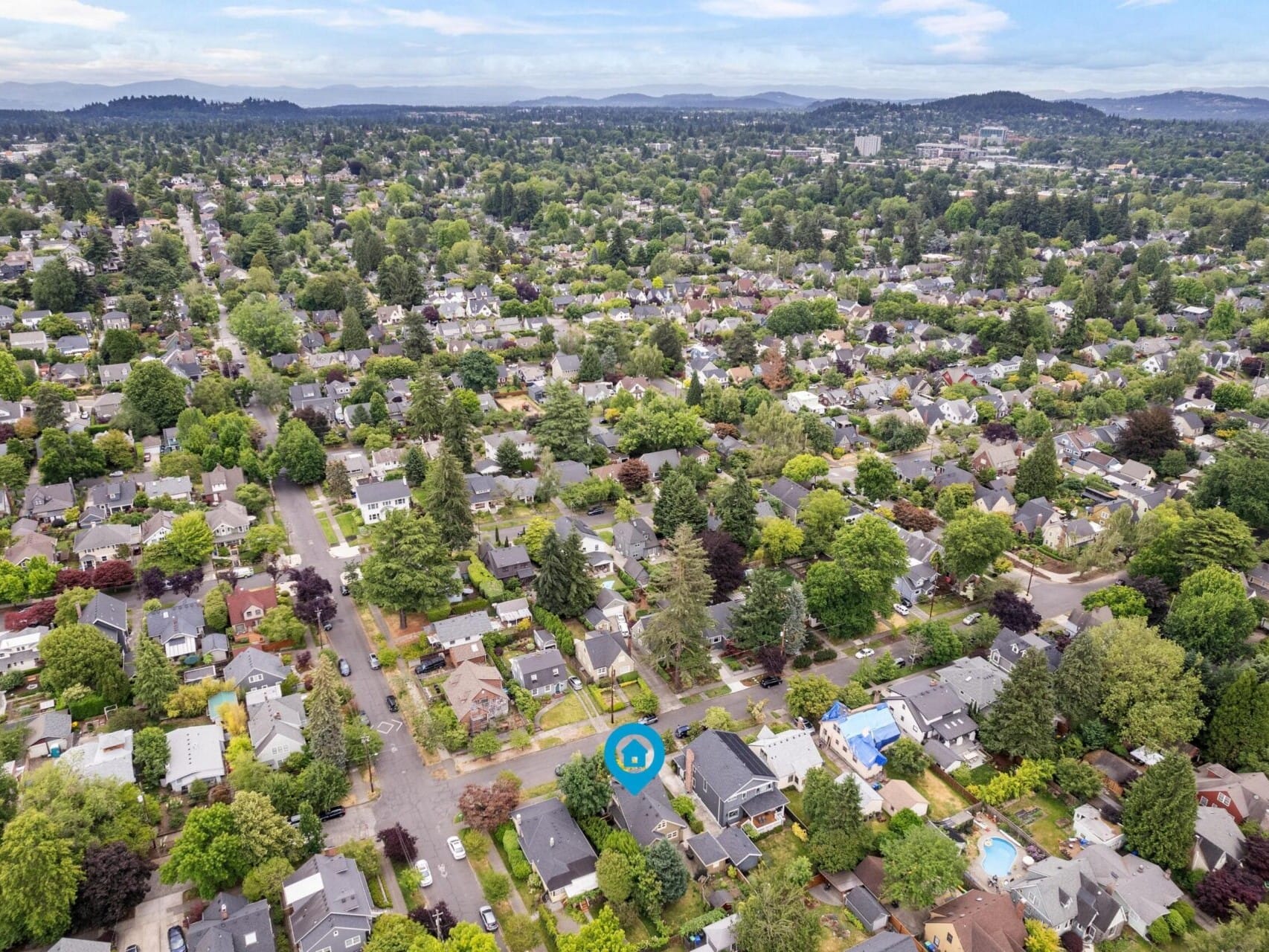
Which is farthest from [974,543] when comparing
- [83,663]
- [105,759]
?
[83,663]

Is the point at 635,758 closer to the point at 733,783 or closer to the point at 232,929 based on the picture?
the point at 733,783

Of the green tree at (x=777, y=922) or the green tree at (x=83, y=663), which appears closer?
the green tree at (x=777, y=922)

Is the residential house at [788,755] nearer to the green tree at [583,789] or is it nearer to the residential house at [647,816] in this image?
the residential house at [647,816]

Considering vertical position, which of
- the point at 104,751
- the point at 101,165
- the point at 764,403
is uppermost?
the point at 101,165

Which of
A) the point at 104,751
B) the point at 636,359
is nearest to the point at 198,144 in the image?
the point at 636,359

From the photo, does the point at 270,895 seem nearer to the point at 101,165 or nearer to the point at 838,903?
the point at 838,903

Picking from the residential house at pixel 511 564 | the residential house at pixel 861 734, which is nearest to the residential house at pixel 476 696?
the residential house at pixel 511 564

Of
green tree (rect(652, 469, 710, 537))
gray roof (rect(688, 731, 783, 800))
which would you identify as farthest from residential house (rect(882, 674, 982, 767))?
green tree (rect(652, 469, 710, 537))
